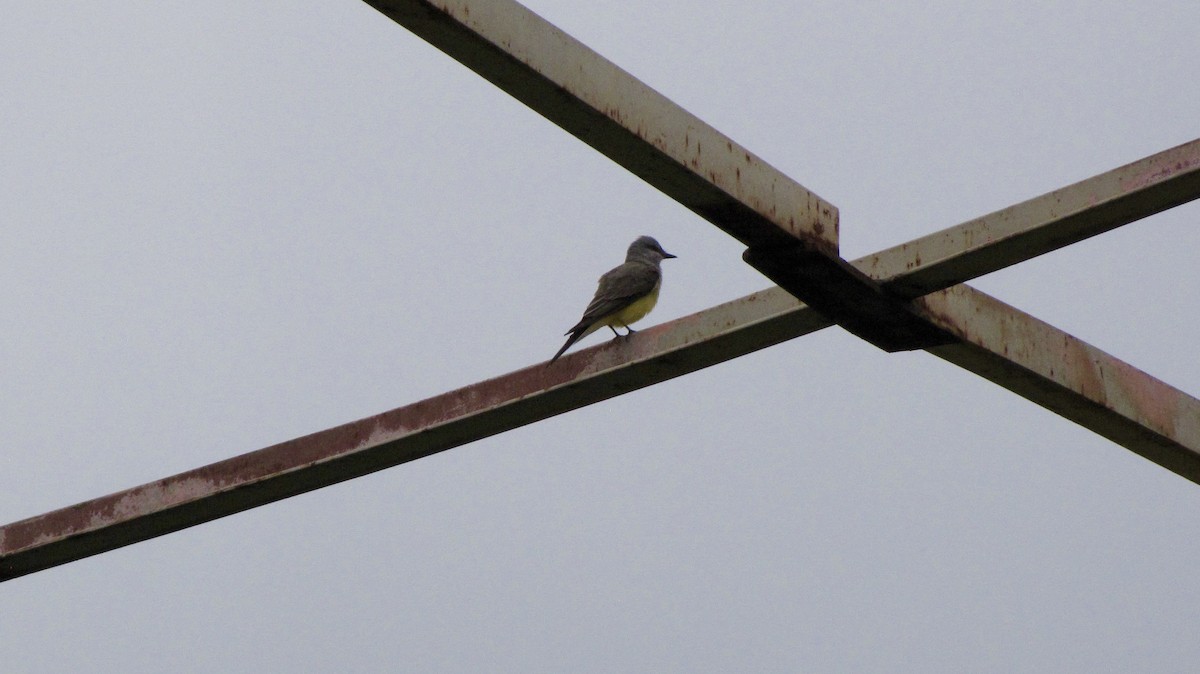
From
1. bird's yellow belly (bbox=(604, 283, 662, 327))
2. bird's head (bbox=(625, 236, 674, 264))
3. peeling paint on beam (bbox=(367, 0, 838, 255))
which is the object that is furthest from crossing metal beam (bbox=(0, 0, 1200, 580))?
bird's head (bbox=(625, 236, 674, 264))

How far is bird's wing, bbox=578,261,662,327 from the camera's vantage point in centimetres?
802

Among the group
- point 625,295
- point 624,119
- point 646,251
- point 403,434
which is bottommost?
point 403,434

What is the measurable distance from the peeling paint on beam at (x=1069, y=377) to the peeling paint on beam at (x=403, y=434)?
392 millimetres

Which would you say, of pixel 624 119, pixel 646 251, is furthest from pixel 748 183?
pixel 646 251

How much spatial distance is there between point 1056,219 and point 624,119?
3.40 feet

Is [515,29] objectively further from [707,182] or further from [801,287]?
[801,287]

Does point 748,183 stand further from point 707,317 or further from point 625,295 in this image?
point 625,295

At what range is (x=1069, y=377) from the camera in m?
4.06

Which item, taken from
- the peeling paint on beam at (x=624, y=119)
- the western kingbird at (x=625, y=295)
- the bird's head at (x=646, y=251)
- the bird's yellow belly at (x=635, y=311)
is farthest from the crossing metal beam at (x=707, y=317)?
the bird's head at (x=646, y=251)

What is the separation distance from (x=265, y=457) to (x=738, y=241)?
1.68m

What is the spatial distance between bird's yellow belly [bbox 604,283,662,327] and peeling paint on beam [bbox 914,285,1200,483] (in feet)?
14.5

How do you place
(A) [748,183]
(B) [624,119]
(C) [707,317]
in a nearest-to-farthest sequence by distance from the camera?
(B) [624,119], (A) [748,183], (C) [707,317]

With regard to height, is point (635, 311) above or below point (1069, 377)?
above

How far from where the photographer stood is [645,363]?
4.09 metres
